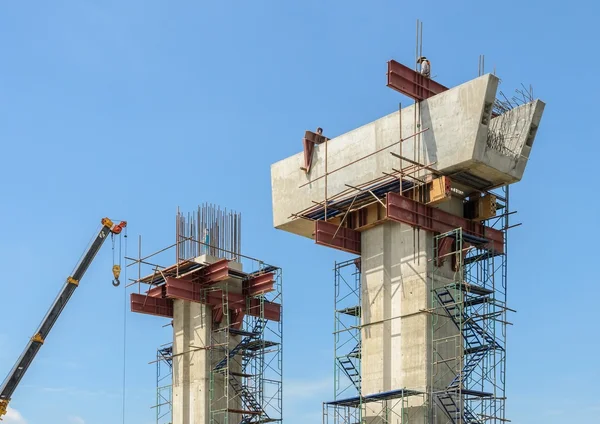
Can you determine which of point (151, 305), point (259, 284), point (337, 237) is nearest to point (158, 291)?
point (151, 305)

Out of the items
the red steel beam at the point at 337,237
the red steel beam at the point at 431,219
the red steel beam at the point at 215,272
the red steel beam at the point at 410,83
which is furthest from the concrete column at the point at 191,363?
the red steel beam at the point at 410,83

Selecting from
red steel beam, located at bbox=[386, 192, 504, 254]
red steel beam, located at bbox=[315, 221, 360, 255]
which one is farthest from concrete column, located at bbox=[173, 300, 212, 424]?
red steel beam, located at bbox=[386, 192, 504, 254]

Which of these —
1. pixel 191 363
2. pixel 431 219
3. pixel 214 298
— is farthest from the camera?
pixel 214 298

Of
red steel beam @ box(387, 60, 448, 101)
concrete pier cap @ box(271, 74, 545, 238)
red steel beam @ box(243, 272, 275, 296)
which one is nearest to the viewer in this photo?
concrete pier cap @ box(271, 74, 545, 238)

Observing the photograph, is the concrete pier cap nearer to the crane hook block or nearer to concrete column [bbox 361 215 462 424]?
concrete column [bbox 361 215 462 424]

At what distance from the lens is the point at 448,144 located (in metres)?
45.9

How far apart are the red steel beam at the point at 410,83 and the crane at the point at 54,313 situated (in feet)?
87.8

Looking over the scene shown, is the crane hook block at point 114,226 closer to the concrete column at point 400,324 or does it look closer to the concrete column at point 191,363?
the concrete column at point 191,363

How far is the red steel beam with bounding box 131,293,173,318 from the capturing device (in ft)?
214

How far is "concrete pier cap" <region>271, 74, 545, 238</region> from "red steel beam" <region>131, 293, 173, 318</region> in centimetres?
1608

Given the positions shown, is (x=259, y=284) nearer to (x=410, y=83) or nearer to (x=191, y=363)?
(x=191, y=363)

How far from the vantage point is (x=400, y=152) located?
1858 inches

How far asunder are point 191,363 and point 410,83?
2417 cm

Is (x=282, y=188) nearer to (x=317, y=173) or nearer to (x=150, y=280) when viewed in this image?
(x=317, y=173)
